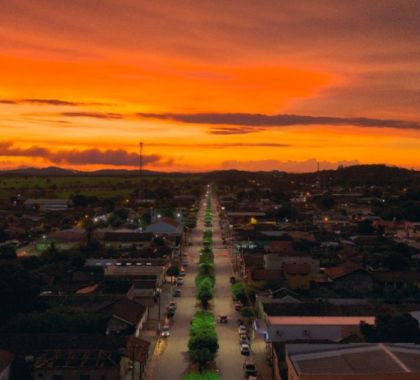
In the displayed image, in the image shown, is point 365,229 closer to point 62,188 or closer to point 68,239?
point 68,239

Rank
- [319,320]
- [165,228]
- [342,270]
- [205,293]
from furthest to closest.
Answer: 1. [165,228]
2. [342,270]
3. [205,293]
4. [319,320]

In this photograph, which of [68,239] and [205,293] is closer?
[205,293]

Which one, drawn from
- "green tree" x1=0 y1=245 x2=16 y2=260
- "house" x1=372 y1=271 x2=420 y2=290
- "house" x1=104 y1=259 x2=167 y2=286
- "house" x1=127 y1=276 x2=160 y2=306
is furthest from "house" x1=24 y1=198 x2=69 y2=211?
"house" x1=372 y1=271 x2=420 y2=290

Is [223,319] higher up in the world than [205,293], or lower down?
lower down

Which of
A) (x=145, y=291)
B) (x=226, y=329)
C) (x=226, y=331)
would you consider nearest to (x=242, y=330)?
(x=226, y=331)

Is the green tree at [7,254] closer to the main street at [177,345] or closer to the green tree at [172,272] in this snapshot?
the green tree at [172,272]

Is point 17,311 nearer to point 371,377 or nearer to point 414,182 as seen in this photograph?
point 371,377

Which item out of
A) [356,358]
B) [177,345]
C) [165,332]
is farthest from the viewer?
[165,332]
